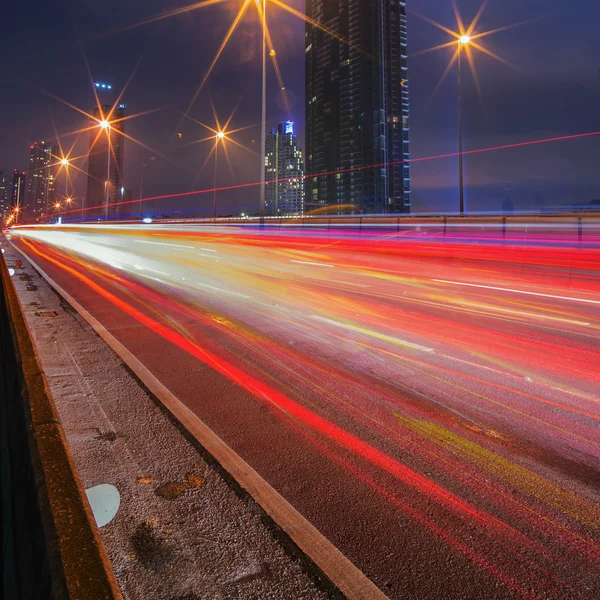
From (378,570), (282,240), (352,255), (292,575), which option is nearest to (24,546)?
(292,575)

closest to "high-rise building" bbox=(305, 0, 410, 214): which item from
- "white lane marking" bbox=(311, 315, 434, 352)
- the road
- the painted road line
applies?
the road

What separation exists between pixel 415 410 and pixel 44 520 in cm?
296

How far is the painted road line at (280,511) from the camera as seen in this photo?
6.79 feet

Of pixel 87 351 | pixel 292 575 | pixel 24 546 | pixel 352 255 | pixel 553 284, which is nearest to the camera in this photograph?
pixel 24 546

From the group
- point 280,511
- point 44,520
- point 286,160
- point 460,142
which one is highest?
point 286,160

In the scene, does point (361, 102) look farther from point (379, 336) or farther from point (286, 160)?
point (379, 336)

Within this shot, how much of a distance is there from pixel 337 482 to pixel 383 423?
0.97 meters

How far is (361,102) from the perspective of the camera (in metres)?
123

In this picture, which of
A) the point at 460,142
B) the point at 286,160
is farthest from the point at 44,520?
the point at 286,160

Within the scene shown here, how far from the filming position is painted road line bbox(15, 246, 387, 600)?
207 cm

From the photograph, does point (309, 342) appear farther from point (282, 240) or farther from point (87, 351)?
point (282, 240)

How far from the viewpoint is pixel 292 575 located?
2111 mm

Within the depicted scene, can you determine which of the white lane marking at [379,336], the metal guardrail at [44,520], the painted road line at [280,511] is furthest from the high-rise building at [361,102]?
the metal guardrail at [44,520]

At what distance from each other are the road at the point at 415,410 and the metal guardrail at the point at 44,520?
1164 millimetres
